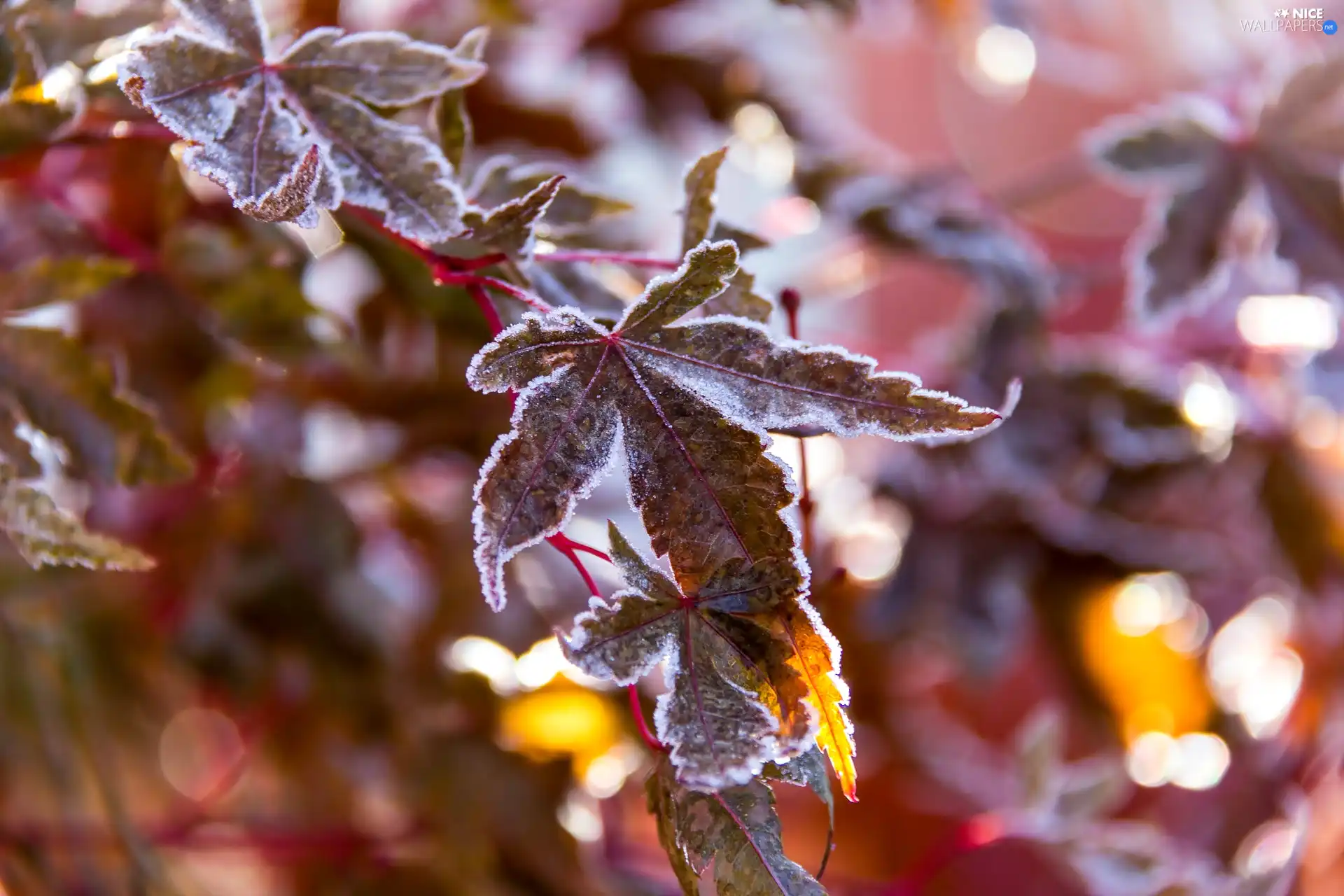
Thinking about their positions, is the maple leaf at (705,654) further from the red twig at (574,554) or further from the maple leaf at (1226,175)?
the maple leaf at (1226,175)

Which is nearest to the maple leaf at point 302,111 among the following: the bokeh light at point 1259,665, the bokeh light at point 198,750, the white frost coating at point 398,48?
the white frost coating at point 398,48

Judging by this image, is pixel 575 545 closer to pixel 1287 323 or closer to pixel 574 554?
pixel 574 554

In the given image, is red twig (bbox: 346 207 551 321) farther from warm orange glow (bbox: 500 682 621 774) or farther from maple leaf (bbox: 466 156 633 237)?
warm orange glow (bbox: 500 682 621 774)

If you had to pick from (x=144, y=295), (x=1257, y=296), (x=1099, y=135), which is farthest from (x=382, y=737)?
(x=1257, y=296)

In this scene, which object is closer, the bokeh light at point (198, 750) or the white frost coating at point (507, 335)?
the white frost coating at point (507, 335)

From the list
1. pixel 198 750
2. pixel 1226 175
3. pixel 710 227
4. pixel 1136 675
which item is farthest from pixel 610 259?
pixel 198 750
